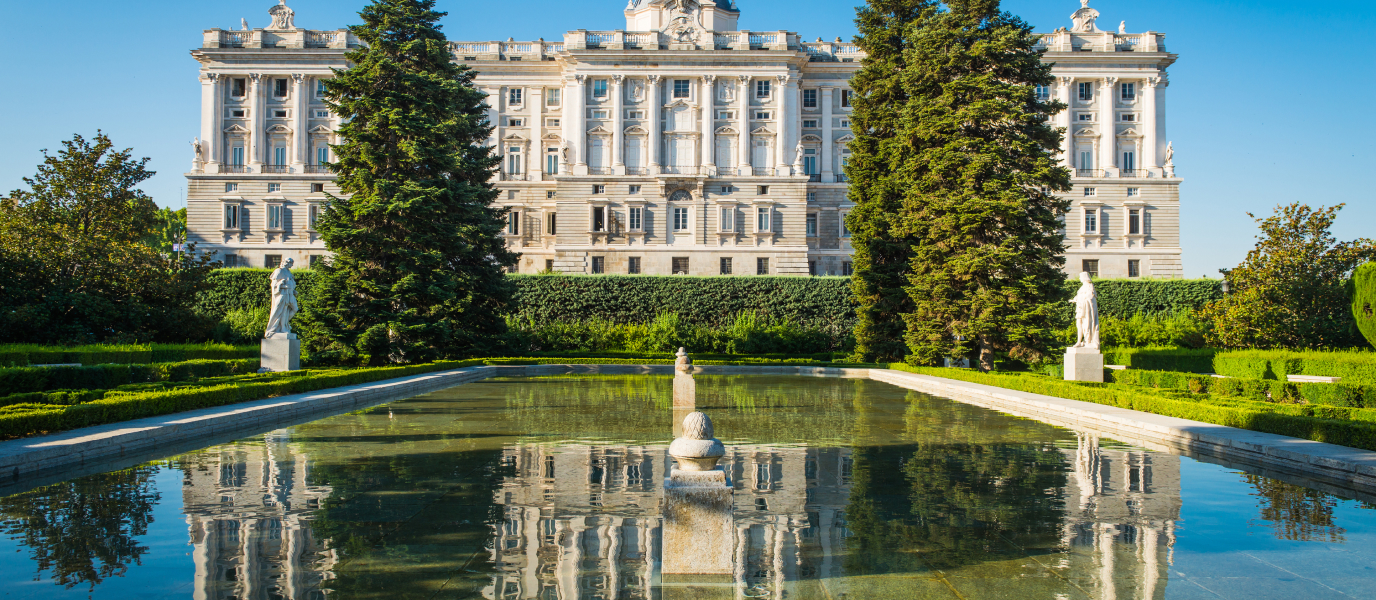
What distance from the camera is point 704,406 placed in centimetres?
1680

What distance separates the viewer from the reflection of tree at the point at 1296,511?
252 inches

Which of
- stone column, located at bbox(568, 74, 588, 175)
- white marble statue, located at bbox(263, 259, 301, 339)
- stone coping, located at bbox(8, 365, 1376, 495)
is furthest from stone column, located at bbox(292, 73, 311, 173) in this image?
stone coping, located at bbox(8, 365, 1376, 495)

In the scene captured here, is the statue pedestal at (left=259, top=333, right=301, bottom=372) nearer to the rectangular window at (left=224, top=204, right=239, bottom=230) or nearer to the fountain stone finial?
the fountain stone finial

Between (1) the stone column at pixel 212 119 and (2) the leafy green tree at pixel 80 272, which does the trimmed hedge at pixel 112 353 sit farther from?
(1) the stone column at pixel 212 119

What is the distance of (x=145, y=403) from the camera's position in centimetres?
1228

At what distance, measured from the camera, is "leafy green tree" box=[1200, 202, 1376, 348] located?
88.0 feet

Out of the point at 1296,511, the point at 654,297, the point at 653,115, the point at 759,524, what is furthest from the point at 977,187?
the point at 653,115

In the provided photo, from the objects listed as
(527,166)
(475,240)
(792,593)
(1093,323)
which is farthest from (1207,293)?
(792,593)

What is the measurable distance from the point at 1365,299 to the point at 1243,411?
1698cm

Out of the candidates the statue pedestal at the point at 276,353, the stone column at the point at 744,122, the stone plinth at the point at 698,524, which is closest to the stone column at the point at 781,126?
the stone column at the point at 744,122

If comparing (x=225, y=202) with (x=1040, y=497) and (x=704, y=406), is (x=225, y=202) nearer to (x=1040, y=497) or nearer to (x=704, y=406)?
(x=704, y=406)

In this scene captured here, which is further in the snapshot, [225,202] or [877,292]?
[225,202]

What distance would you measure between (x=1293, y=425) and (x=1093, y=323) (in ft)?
34.2

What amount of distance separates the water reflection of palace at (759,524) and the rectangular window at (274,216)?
5327 centimetres
